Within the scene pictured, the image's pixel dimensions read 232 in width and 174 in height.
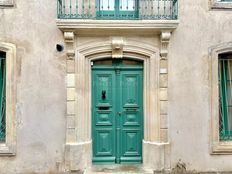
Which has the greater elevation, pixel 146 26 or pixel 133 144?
pixel 146 26

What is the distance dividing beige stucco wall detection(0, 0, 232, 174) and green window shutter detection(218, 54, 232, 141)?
1.49ft

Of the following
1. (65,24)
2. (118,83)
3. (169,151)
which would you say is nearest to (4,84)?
(65,24)

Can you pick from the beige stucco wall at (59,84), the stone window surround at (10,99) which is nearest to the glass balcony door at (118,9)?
the beige stucco wall at (59,84)

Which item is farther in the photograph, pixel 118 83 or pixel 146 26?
pixel 118 83

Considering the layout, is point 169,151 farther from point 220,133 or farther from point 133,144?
point 220,133

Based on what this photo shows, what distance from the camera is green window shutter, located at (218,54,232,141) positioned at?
7.50 m

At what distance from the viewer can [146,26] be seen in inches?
275

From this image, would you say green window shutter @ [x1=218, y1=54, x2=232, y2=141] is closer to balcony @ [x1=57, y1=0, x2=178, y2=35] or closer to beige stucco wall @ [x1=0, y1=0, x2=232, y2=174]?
beige stucco wall @ [x1=0, y1=0, x2=232, y2=174]

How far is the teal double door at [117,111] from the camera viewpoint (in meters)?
7.48

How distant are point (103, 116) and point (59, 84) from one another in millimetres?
1335

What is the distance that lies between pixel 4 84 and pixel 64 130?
181cm

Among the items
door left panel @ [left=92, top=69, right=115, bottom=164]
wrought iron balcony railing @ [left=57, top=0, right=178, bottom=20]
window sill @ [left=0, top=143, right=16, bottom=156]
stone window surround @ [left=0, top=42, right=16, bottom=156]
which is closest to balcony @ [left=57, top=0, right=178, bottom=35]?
wrought iron balcony railing @ [left=57, top=0, right=178, bottom=20]

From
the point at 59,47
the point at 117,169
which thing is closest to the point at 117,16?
the point at 59,47

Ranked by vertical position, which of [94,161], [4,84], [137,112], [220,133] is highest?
[4,84]
